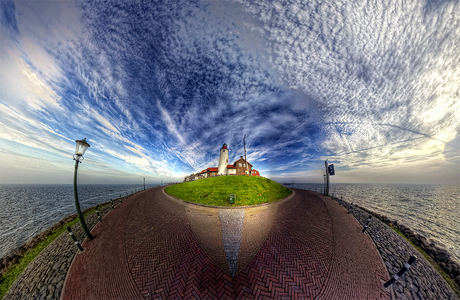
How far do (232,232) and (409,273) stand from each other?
25.2 feet

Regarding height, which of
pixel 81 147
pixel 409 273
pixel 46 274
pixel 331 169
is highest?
pixel 331 169

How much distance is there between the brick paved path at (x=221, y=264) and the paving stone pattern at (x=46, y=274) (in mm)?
376

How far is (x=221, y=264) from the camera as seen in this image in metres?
5.38

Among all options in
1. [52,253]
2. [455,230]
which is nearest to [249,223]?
[52,253]

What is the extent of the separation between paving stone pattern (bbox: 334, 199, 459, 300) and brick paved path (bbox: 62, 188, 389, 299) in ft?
1.64

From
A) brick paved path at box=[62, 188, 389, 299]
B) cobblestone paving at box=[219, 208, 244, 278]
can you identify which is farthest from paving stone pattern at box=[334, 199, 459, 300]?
cobblestone paving at box=[219, 208, 244, 278]

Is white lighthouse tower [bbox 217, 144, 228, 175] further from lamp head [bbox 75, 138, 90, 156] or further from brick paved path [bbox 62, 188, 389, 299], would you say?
lamp head [bbox 75, 138, 90, 156]

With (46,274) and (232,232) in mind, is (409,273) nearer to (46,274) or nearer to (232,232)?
(232,232)

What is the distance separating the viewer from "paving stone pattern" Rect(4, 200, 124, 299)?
4.97 metres

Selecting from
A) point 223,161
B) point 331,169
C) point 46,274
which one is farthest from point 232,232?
point 223,161

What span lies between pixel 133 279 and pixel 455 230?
1100 inches

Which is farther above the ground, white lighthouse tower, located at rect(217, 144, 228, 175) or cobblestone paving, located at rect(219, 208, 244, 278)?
white lighthouse tower, located at rect(217, 144, 228, 175)

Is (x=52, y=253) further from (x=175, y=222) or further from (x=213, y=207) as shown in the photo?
(x=213, y=207)

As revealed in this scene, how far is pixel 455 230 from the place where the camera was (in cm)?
1356
